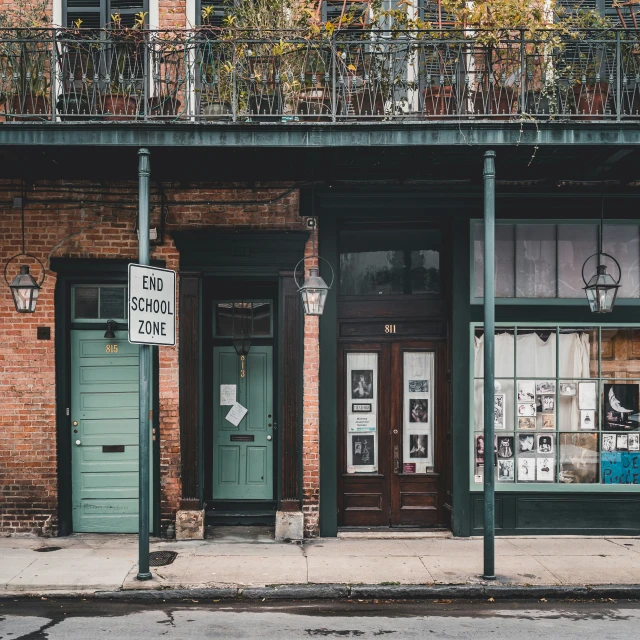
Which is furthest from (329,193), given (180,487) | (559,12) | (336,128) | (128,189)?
(180,487)

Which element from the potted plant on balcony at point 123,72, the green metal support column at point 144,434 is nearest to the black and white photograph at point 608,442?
the green metal support column at point 144,434

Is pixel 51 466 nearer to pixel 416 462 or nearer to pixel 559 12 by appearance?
pixel 416 462

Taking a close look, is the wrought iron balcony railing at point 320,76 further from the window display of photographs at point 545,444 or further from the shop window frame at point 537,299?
the window display of photographs at point 545,444

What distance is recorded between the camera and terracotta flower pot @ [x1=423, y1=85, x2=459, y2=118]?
28.2 feet

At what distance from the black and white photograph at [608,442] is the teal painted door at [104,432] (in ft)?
20.0

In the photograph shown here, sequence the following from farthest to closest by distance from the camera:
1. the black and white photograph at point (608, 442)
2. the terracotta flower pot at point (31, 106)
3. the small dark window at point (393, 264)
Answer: the small dark window at point (393, 264)
the black and white photograph at point (608, 442)
the terracotta flower pot at point (31, 106)

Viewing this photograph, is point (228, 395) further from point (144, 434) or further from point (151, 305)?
point (151, 305)

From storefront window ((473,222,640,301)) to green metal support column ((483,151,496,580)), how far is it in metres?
1.79

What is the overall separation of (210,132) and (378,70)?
213cm

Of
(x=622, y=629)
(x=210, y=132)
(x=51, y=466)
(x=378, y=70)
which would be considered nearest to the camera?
(x=622, y=629)

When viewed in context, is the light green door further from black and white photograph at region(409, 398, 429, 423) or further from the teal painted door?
black and white photograph at region(409, 398, 429, 423)

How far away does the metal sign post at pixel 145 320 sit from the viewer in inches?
296

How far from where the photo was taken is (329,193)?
9.52m

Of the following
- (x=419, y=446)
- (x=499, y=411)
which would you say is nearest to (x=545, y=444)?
(x=499, y=411)
